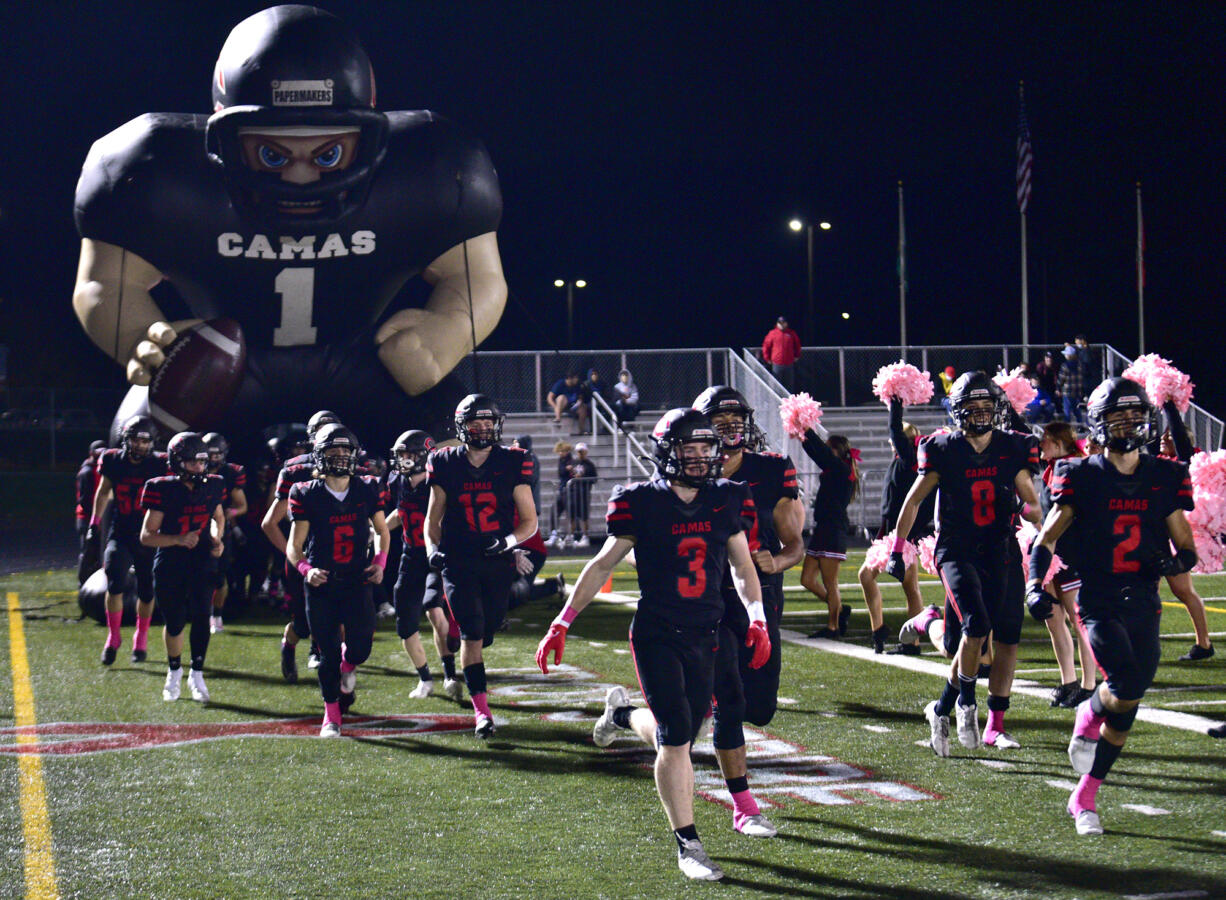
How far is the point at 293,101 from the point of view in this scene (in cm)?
1184

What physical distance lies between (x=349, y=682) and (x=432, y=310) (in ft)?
18.7

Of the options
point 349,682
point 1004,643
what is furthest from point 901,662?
point 349,682

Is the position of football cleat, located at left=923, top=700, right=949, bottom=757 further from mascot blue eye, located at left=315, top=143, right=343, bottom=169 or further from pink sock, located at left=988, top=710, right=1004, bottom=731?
mascot blue eye, located at left=315, top=143, right=343, bottom=169

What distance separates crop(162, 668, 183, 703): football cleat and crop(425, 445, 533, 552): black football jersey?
2383 mm

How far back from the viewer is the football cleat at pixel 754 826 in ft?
17.5

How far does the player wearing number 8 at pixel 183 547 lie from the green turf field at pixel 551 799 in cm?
41

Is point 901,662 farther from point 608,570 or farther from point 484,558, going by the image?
point 608,570

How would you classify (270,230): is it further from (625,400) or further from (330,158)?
(625,400)

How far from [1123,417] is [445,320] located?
8734 mm

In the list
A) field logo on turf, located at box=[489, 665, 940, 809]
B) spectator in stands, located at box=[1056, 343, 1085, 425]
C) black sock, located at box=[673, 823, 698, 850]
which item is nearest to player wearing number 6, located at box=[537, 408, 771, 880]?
black sock, located at box=[673, 823, 698, 850]

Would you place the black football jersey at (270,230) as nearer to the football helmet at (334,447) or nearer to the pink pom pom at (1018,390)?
the football helmet at (334,447)

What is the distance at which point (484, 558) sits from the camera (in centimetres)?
779

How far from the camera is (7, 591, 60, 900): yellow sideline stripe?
484 centimetres

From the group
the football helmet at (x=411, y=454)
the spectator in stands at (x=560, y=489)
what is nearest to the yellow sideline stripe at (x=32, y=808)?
the football helmet at (x=411, y=454)
